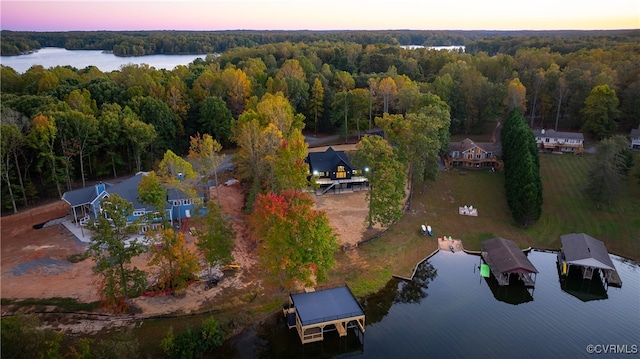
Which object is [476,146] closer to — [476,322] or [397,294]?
[397,294]

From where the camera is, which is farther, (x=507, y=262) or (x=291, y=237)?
(x=507, y=262)

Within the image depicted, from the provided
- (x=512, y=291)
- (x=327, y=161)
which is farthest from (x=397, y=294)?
(x=327, y=161)

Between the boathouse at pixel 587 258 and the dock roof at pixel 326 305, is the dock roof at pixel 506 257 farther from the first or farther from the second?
the dock roof at pixel 326 305

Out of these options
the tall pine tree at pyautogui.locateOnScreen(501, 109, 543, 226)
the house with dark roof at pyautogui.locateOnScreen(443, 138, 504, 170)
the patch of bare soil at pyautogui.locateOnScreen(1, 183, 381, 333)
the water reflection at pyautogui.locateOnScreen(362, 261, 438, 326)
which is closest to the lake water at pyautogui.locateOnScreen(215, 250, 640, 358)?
the water reflection at pyautogui.locateOnScreen(362, 261, 438, 326)

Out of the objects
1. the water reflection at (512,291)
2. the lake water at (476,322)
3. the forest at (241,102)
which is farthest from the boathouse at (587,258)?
the forest at (241,102)

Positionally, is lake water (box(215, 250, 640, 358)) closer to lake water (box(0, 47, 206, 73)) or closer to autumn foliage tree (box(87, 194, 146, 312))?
autumn foliage tree (box(87, 194, 146, 312))

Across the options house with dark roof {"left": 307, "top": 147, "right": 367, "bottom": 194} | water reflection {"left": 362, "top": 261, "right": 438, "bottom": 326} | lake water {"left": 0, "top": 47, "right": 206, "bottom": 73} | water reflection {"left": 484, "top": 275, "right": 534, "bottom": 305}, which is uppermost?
lake water {"left": 0, "top": 47, "right": 206, "bottom": 73}
